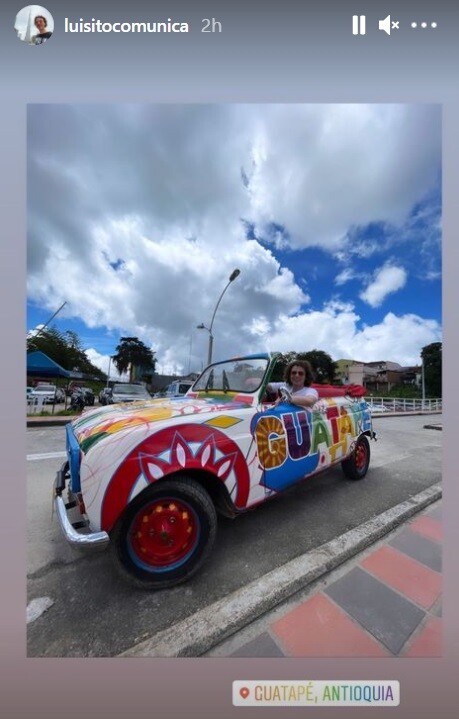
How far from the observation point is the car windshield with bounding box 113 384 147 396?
27.1 feet

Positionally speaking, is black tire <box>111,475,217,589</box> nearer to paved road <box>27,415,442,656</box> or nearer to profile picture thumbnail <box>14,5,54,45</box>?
paved road <box>27,415,442,656</box>

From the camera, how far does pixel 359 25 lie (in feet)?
4.45

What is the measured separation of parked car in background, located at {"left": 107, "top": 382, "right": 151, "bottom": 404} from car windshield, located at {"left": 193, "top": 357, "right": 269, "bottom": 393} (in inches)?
214

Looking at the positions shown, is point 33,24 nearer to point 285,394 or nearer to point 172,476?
point 172,476

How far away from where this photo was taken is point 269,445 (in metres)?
1.93

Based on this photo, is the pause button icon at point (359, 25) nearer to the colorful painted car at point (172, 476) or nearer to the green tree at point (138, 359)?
the colorful painted car at point (172, 476)

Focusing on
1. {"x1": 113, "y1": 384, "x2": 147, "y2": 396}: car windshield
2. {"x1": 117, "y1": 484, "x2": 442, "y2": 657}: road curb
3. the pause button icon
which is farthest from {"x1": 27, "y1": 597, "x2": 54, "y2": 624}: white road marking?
{"x1": 113, "y1": 384, "x2": 147, "y2": 396}: car windshield

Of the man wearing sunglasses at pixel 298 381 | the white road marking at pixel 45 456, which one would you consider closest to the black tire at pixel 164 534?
the man wearing sunglasses at pixel 298 381

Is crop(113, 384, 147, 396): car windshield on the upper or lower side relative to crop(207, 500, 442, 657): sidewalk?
upper

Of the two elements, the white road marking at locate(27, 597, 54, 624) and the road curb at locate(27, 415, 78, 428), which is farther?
Result: the road curb at locate(27, 415, 78, 428)

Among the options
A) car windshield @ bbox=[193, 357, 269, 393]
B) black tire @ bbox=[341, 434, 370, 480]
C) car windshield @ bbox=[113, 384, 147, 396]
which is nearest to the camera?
car windshield @ bbox=[193, 357, 269, 393]

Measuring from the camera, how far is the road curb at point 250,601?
1.18 metres

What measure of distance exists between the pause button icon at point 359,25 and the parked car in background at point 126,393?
7.80 meters

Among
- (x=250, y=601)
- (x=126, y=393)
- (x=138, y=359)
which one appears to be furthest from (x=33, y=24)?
(x=138, y=359)
